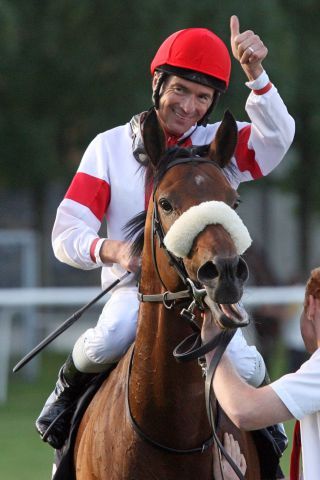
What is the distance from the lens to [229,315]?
3699 mm

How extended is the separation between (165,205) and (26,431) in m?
7.53

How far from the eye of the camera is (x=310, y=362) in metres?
3.90

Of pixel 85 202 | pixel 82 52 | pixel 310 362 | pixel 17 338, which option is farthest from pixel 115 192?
pixel 17 338

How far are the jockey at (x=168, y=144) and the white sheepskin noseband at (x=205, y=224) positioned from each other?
2.30ft

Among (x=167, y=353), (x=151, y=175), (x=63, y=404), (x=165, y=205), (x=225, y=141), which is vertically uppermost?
(x=225, y=141)

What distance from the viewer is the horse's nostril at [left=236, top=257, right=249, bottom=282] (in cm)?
370

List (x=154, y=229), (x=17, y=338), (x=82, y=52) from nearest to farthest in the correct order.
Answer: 1. (x=154, y=229)
2. (x=82, y=52)
3. (x=17, y=338)

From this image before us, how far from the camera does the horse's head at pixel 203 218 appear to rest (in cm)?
369

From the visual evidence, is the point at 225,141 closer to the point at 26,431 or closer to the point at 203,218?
the point at 203,218

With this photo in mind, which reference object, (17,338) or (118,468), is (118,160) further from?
(17,338)

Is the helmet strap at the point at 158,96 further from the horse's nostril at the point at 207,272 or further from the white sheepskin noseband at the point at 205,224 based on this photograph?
the horse's nostril at the point at 207,272

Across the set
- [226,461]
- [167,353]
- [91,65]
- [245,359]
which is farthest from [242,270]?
[91,65]

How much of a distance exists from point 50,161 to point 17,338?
2730 mm

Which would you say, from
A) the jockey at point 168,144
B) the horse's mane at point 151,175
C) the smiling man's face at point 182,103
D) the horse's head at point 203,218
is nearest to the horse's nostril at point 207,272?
the horse's head at point 203,218
